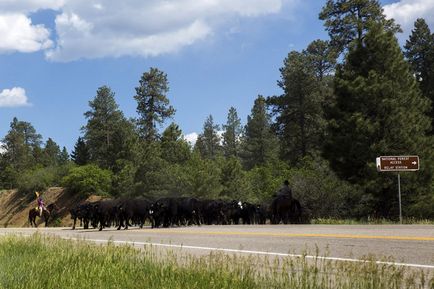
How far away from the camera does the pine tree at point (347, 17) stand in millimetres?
56375

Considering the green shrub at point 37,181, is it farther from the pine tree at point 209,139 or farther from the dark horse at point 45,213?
the pine tree at point 209,139

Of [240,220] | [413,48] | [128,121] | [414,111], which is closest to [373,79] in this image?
[414,111]

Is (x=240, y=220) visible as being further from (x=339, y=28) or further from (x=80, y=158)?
(x=80, y=158)

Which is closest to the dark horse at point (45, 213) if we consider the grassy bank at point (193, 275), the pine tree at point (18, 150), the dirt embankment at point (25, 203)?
the dirt embankment at point (25, 203)

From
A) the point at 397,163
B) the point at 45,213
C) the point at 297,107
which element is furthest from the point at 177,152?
the point at 397,163

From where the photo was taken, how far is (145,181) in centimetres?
5522

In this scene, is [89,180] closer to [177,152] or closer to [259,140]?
[177,152]

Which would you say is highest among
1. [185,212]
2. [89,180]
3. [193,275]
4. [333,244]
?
[89,180]

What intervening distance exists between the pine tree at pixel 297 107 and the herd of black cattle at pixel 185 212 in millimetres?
40056

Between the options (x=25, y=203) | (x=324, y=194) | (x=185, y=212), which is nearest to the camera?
(x=185, y=212)

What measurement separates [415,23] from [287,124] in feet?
68.2

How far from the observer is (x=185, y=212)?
100ft

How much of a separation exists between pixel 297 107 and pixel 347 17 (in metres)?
19.1

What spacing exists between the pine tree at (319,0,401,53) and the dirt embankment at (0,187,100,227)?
33622 mm
